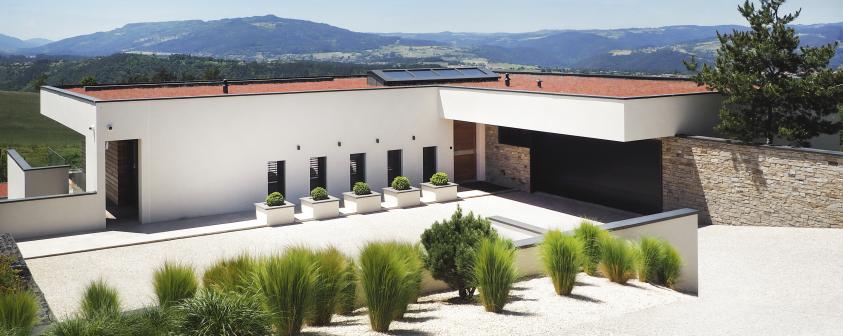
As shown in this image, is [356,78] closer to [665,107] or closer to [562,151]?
[562,151]

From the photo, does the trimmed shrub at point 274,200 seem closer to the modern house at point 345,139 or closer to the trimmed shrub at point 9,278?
the modern house at point 345,139

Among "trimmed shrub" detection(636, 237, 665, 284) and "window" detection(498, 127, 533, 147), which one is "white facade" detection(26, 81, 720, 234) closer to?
"window" detection(498, 127, 533, 147)

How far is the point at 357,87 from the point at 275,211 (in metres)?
6.74

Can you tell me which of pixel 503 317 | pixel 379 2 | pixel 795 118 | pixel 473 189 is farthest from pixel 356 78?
pixel 379 2

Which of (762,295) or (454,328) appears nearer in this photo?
(454,328)

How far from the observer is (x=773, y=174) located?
56.6ft

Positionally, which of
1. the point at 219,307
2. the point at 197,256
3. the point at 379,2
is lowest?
the point at 197,256

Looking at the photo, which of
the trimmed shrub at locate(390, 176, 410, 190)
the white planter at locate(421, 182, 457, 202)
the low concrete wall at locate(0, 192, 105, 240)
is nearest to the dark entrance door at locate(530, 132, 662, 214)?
the white planter at locate(421, 182, 457, 202)

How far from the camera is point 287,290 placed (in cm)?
783

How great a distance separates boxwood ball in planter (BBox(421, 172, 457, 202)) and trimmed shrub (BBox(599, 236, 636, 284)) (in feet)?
36.6

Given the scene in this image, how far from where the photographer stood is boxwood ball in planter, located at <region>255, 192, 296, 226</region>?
19438mm

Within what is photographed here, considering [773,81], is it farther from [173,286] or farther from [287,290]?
[173,286]

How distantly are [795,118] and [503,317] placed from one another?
12.9 m

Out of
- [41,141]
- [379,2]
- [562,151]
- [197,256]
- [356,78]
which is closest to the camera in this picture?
[197,256]
